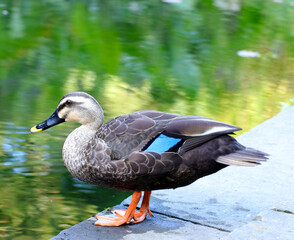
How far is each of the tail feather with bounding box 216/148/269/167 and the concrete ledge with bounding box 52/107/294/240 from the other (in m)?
0.26

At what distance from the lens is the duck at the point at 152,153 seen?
9.74ft

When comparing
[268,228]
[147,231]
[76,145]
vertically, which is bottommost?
[147,231]

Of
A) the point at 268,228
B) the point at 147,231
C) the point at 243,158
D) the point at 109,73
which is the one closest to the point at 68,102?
the point at 147,231

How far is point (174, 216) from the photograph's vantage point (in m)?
3.22

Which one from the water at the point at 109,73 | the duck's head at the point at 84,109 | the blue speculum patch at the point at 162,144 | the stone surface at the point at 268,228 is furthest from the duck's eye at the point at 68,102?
the stone surface at the point at 268,228

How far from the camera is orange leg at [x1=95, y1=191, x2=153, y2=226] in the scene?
3.10m

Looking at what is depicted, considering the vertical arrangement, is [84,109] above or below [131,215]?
above

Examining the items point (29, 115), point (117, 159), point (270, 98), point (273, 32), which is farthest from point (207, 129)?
point (273, 32)

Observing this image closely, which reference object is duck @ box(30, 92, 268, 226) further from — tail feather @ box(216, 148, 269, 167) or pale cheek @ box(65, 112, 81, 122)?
pale cheek @ box(65, 112, 81, 122)

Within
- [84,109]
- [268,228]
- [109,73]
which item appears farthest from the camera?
[109,73]

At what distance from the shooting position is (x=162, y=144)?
118 inches

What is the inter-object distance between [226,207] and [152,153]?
0.69 m

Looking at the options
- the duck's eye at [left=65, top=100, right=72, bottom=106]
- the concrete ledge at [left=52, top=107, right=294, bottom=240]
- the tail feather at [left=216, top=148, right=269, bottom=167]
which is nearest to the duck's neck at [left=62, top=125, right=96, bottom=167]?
the duck's eye at [left=65, top=100, right=72, bottom=106]

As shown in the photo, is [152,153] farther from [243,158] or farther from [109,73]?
[109,73]
